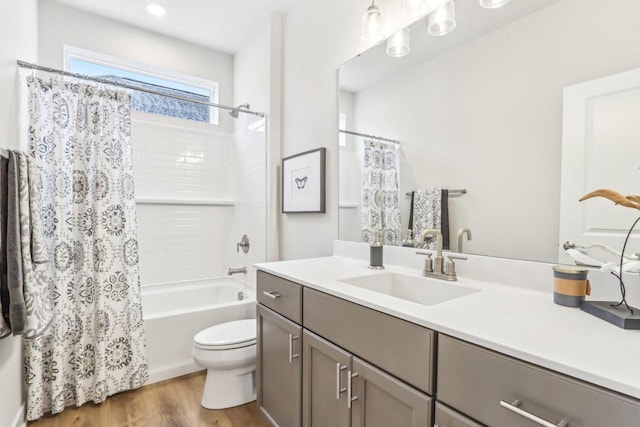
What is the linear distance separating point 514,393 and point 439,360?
0.58 feet

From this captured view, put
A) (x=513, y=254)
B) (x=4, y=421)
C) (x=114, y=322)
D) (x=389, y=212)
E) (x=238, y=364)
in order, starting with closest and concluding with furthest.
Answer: (x=513, y=254)
(x=4, y=421)
(x=389, y=212)
(x=238, y=364)
(x=114, y=322)

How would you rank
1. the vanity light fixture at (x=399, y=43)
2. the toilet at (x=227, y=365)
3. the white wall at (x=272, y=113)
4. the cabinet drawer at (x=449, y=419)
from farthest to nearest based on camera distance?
the white wall at (x=272, y=113) < the toilet at (x=227, y=365) < the vanity light fixture at (x=399, y=43) < the cabinet drawer at (x=449, y=419)

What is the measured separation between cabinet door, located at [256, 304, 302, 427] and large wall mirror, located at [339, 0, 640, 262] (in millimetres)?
807

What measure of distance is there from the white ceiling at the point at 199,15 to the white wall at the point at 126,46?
0.25ft

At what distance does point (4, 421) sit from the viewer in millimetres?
1452

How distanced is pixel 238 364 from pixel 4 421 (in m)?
1.07

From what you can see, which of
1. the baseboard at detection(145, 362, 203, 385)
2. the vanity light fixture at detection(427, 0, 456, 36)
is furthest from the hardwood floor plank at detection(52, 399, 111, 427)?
the vanity light fixture at detection(427, 0, 456, 36)

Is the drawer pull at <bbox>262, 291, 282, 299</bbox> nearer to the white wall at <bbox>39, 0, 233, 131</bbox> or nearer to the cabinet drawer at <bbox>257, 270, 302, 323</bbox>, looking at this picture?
the cabinet drawer at <bbox>257, 270, 302, 323</bbox>

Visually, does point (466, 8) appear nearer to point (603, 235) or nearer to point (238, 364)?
point (603, 235)

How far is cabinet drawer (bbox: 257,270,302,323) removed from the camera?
138cm

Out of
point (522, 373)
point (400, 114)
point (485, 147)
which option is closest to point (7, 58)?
point (400, 114)

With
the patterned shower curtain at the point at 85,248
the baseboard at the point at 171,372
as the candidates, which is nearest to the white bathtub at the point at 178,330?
the baseboard at the point at 171,372

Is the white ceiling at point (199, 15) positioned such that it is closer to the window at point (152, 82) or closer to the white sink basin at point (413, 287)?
the window at point (152, 82)

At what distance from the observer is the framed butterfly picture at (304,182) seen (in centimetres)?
213
